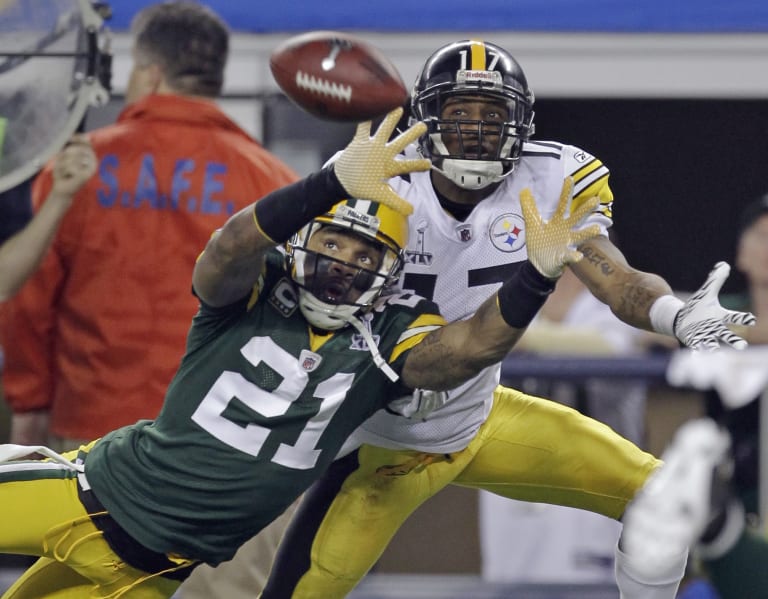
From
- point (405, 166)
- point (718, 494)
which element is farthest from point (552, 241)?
point (718, 494)

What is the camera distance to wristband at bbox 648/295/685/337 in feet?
11.3

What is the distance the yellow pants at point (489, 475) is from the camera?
3793 mm

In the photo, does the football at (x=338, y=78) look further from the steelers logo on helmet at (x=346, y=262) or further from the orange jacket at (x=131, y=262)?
the orange jacket at (x=131, y=262)

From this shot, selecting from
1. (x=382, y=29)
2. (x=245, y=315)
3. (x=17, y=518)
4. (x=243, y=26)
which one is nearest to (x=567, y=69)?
(x=382, y=29)

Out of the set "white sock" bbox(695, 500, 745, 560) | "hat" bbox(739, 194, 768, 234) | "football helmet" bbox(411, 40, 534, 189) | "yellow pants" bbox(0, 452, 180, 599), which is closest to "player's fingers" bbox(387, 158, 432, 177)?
"football helmet" bbox(411, 40, 534, 189)

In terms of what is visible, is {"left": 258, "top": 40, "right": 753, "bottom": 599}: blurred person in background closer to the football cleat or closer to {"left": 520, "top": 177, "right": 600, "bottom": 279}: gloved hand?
{"left": 520, "top": 177, "right": 600, "bottom": 279}: gloved hand

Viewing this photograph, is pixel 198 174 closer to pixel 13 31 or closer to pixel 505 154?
pixel 13 31

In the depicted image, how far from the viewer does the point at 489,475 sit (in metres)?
3.89

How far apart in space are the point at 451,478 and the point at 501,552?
1.39 m

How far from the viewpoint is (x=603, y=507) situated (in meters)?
3.85

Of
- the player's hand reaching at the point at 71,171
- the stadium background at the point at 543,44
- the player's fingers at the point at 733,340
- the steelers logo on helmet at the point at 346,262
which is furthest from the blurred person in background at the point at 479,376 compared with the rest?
the stadium background at the point at 543,44

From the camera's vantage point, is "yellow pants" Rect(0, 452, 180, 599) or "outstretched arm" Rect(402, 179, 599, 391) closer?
"outstretched arm" Rect(402, 179, 599, 391)

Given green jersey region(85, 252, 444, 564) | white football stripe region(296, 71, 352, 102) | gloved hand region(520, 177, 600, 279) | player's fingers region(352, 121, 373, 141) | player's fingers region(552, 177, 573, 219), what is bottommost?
green jersey region(85, 252, 444, 564)

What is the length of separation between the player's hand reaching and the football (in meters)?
1.03
